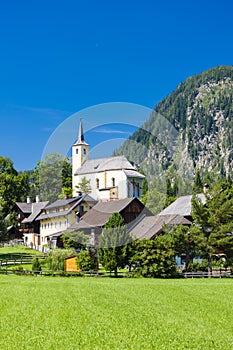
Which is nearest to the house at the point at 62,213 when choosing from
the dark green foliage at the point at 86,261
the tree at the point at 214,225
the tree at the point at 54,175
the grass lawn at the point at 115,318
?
the dark green foliage at the point at 86,261

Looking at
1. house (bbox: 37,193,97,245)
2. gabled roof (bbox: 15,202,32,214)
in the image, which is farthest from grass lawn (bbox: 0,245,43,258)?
gabled roof (bbox: 15,202,32,214)

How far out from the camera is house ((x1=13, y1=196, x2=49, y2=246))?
193ft

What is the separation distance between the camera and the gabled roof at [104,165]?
17391mm

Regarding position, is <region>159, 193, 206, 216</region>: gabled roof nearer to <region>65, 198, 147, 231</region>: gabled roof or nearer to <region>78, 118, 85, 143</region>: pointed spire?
<region>65, 198, 147, 231</region>: gabled roof

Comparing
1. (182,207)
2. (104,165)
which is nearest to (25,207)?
(182,207)

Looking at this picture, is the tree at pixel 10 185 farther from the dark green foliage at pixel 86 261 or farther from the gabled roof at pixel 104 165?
the gabled roof at pixel 104 165

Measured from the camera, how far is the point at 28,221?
2400 inches

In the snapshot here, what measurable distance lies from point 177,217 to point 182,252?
742 centimetres

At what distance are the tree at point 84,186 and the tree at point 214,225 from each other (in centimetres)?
1728

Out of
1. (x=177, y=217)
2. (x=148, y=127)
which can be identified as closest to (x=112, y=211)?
(x=148, y=127)

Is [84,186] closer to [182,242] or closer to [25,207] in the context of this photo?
[182,242]

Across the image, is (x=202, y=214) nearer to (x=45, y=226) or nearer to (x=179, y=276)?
(x=179, y=276)

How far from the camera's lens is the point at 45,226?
2024 inches

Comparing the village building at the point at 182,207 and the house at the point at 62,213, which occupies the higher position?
the village building at the point at 182,207
